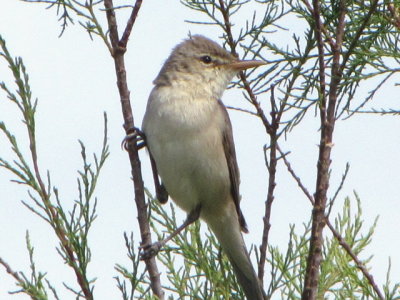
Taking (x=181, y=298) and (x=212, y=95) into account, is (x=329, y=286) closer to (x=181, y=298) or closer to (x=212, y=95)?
(x=181, y=298)

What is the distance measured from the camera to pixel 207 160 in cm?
434

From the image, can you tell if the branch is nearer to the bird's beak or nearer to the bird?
the bird

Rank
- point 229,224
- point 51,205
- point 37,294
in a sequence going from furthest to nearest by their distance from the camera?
point 229,224, point 51,205, point 37,294

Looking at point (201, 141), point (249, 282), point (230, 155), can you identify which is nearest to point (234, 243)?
point (249, 282)

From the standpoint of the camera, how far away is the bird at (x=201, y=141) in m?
4.18

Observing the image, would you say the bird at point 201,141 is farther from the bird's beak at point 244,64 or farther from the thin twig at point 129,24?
the thin twig at point 129,24

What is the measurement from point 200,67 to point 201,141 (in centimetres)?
71

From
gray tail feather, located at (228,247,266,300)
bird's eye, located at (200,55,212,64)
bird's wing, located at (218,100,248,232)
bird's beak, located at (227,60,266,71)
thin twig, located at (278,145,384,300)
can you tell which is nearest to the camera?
thin twig, located at (278,145,384,300)

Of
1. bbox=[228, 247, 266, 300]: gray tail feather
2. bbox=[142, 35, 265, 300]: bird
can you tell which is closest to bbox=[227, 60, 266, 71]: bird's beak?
bbox=[142, 35, 265, 300]: bird

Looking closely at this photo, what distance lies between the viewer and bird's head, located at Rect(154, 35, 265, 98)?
4.56 m

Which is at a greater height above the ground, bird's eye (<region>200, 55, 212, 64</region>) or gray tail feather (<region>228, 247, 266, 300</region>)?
bird's eye (<region>200, 55, 212, 64</region>)

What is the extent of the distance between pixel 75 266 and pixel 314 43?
5.43ft

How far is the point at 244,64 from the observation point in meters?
4.28

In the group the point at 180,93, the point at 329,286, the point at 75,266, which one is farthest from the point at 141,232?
the point at 180,93
